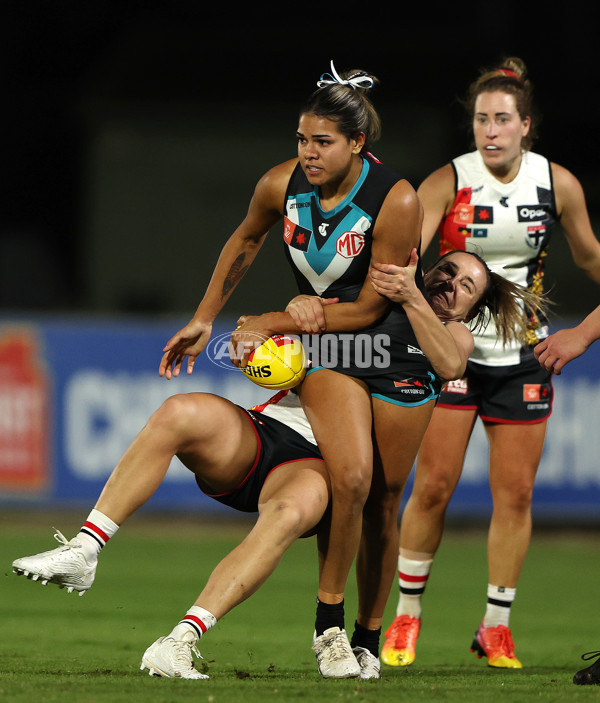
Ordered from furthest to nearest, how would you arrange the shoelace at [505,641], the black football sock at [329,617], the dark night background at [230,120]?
the dark night background at [230,120] < the shoelace at [505,641] < the black football sock at [329,617]

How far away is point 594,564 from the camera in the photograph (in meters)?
9.05

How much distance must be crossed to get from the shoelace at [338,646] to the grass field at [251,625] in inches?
4.2

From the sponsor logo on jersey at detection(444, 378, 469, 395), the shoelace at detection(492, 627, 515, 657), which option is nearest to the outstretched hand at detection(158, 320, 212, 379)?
the sponsor logo on jersey at detection(444, 378, 469, 395)

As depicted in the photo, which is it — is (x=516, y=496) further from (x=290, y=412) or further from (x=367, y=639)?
(x=290, y=412)

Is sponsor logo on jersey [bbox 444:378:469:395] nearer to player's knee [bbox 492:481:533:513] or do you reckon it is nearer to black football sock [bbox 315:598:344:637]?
player's knee [bbox 492:481:533:513]

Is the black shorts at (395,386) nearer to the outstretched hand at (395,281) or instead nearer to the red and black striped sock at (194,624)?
the outstretched hand at (395,281)

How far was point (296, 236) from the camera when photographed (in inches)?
184

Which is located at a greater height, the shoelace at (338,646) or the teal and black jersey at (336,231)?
the teal and black jersey at (336,231)

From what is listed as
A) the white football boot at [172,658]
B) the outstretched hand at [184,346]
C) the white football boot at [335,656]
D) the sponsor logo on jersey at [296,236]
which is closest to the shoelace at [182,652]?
the white football boot at [172,658]

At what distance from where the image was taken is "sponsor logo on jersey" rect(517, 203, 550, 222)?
5566 millimetres

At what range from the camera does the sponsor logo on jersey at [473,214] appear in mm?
5559

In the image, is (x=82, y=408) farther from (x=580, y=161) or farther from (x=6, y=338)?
(x=580, y=161)

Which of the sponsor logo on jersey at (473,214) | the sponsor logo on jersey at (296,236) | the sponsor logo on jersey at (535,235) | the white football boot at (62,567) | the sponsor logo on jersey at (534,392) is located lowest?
the white football boot at (62,567)

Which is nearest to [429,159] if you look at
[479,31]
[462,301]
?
[479,31]
